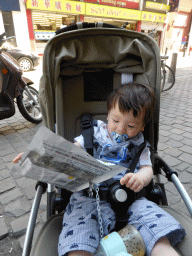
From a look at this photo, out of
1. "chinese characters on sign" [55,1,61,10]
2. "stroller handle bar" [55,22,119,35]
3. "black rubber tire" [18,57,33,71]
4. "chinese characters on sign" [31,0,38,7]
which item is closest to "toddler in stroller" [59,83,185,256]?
"stroller handle bar" [55,22,119,35]

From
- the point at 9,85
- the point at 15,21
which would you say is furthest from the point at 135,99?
the point at 15,21

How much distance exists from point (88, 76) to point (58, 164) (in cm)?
86

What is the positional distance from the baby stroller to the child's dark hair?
0.34ft

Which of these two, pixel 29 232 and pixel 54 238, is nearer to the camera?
pixel 29 232

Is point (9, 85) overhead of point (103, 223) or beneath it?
overhead

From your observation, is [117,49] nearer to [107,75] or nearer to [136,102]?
[107,75]

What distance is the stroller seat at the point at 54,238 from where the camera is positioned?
35.9 inches

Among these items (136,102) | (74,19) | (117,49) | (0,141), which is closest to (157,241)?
(136,102)

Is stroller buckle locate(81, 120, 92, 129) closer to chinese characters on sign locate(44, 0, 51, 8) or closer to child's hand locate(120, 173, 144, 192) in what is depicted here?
child's hand locate(120, 173, 144, 192)

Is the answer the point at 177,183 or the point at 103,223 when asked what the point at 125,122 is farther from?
the point at 103,223

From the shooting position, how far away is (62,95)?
4.65ft

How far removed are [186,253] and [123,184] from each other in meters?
0.43

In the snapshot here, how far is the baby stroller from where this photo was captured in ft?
3.94

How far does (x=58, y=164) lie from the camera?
2.74 ft
